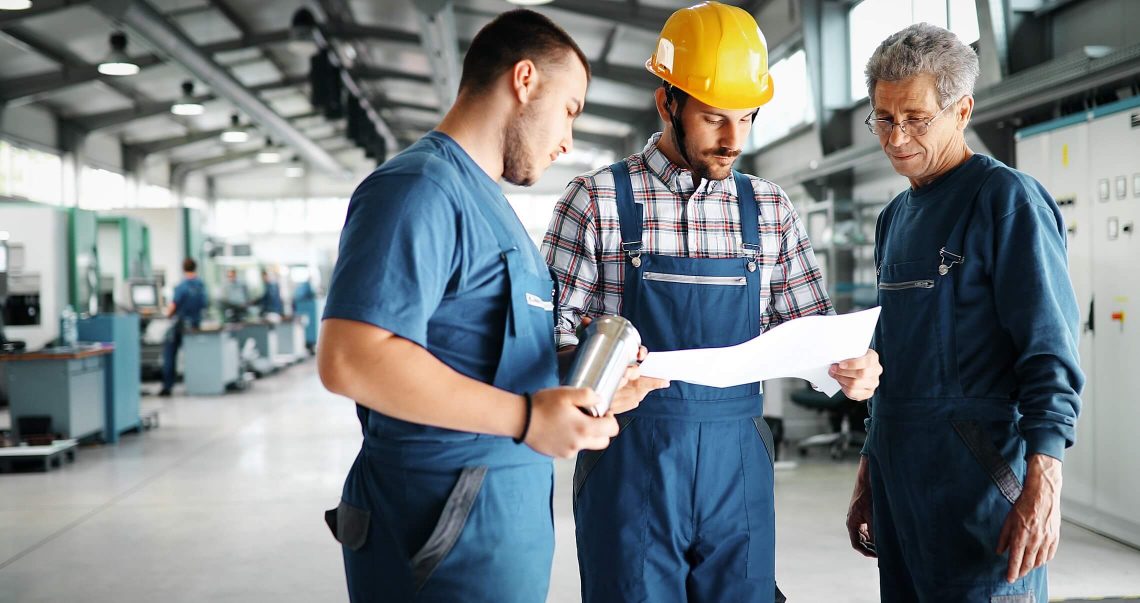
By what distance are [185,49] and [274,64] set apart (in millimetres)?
4763

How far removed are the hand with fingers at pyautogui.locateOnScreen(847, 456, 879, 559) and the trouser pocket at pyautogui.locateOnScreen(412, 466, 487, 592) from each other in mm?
1113

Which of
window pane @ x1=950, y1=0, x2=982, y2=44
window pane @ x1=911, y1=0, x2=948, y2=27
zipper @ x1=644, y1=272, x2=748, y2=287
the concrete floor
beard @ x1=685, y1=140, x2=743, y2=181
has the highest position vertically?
window pane @ x1=911, y1=0, x2=948, y2=27

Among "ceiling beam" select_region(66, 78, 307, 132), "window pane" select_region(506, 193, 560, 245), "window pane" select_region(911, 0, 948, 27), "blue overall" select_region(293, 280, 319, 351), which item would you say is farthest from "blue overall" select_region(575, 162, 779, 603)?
"window pane" select_region(506, 193, 560, 245)

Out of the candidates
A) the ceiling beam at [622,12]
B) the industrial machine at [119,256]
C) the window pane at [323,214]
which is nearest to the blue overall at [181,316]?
the industrial machine at [119,256]

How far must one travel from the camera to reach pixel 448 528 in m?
1.27

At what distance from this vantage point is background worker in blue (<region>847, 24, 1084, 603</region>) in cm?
157

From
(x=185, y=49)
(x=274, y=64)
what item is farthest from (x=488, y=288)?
(x=274, y=64)

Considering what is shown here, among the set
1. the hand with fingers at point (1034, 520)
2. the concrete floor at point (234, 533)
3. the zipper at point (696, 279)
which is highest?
the zipper at point (696, 279)

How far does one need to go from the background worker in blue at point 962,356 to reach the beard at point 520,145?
2.76 feet

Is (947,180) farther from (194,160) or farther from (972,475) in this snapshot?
(194,160)

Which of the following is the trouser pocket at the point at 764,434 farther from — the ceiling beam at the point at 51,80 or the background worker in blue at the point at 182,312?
the ceiling beam at the point at 51,80

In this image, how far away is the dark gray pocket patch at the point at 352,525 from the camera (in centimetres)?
133

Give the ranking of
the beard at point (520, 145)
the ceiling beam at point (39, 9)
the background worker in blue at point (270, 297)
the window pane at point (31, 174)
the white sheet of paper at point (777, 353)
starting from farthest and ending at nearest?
1. the background worker in blue at point (270, 297)
2. the window pane at point (31, 174)
3. the ceiling beam at point (39, 9)
4. the white sheet of paper at point (777, 353)
5. the beard at point (520, 145)

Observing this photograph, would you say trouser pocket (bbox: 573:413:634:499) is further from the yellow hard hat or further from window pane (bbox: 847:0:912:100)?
window pane (bbox: 847:0:912:100)
